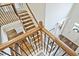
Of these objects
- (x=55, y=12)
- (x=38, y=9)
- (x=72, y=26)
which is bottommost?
(x=72, y=26)

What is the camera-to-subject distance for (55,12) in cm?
789

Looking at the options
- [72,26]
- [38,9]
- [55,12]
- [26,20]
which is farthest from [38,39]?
[72,26]

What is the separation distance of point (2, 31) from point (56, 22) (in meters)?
3.74

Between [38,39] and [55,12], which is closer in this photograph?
[38,39]

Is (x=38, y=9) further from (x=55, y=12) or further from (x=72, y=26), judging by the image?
(x=72, y=26)

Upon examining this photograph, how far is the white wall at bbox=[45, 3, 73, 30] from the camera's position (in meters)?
7.50

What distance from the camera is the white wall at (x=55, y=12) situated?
24.6ft

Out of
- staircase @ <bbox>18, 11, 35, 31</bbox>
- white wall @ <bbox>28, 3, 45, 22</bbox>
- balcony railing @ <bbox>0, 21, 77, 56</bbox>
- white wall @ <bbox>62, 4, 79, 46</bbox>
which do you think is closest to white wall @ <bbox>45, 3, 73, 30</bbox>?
white wall @ <bbox>28, 3, 45, 22</bbox>

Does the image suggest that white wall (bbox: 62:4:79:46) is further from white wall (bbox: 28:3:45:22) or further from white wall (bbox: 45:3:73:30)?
white wall (bbox: 28:3:45:22)

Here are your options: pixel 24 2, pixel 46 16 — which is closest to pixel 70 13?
pixel 46 16

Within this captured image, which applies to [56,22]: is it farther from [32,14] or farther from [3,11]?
[3,11]

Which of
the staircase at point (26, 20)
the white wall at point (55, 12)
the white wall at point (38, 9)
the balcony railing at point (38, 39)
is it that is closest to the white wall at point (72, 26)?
the white wall at point (55, 12)

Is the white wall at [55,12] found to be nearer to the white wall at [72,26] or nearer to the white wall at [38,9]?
the white wall at [38,9]

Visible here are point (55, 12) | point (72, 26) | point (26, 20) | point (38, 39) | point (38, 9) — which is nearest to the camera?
point (38, 39)
